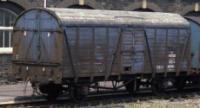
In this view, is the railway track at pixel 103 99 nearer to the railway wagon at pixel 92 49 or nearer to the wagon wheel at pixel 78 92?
the wagon wheel at pixel 78 92

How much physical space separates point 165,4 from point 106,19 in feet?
50.0

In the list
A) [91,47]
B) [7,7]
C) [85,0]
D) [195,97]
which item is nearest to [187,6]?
[85,0]

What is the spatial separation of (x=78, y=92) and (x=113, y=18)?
2944mm

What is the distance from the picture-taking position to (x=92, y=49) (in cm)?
1933

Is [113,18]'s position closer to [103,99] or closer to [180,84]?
[103,99]

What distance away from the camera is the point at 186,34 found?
22.5 metres

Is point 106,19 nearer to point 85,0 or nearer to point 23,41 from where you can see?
point 23,41

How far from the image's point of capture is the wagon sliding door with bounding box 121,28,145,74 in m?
20.3

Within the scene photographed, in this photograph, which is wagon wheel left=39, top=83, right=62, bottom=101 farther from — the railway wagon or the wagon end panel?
the wagon end panel

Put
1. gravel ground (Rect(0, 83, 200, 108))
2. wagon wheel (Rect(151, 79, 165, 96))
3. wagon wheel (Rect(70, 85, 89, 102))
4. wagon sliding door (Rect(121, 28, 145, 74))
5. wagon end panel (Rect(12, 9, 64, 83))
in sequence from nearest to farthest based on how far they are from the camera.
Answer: gravel ground (Rect(0, 83, 200, 108)) → wagon end panel (Rect(12, 9, 64, 83)) → wagon wheel (Rect(70, 85, 89, 102)) → wagon sliding door (Rect(121, 28, 145, 74)) → wagon wheel (Rect(151, 79, 165, 96))

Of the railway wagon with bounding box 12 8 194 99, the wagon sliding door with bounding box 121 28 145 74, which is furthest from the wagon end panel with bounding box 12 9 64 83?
the wagon sliding door with bounding box 121 28 145 74

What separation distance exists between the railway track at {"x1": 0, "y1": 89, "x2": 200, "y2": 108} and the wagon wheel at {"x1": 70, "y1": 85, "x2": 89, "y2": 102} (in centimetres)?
17

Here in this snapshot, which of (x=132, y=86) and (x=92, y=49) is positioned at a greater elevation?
(x=92, y=49)

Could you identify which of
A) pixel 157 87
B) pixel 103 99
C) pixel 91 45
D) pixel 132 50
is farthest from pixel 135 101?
pixel 91 45
